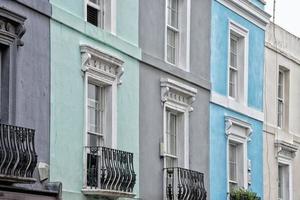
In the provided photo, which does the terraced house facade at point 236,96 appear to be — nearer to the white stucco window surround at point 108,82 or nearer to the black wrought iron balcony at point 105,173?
the white stucco window surround at point 108,82

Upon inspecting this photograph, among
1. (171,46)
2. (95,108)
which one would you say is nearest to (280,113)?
(171,46)

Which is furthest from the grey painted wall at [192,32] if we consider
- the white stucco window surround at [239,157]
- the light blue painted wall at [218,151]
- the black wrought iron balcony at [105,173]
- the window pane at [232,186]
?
the black wrought iron balcony at [105,173]

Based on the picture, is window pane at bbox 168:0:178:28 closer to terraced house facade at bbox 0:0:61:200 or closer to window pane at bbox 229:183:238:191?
window pane at bbox 229:183:238:191

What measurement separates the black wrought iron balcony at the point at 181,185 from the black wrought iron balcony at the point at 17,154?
5773 mm

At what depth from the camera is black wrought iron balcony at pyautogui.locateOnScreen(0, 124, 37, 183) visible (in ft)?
52.7

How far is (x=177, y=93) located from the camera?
22.9m

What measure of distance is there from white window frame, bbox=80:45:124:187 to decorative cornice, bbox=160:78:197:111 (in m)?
2.04

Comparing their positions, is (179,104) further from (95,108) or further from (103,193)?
(103,193)

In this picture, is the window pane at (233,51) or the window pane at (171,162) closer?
the window pane at (171,162)

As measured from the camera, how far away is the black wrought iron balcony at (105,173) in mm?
18984

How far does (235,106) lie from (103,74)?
7091 millimetres

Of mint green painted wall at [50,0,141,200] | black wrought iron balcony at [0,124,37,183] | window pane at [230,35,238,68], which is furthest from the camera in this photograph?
window pane at [230,35,238,68]

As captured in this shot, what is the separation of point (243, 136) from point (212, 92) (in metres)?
2.19

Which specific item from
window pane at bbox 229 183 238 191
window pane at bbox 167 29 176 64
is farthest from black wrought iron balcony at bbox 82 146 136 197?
window pane at bbox 229 183 238 191
